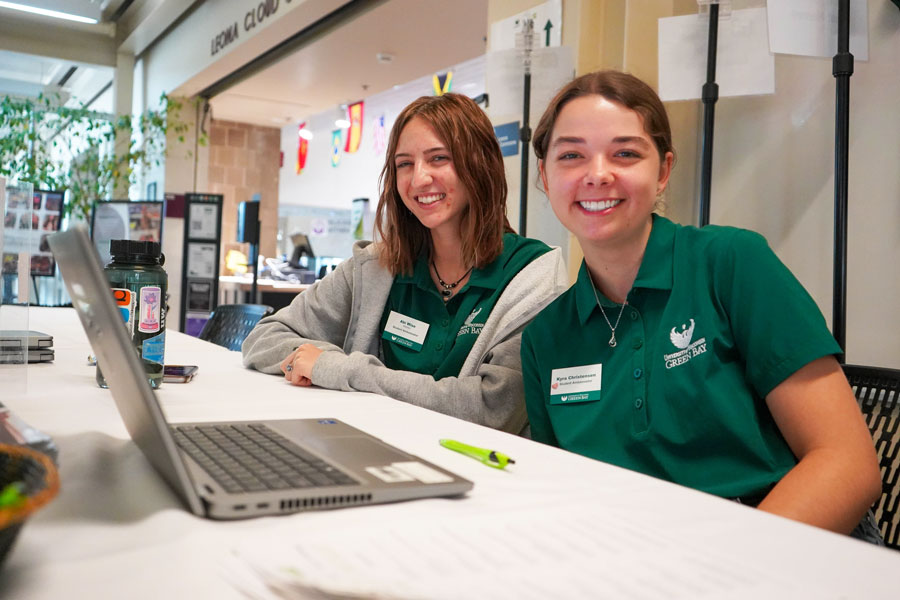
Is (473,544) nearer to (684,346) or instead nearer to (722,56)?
(684,346)

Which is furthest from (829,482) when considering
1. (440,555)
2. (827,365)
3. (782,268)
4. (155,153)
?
(155,153)

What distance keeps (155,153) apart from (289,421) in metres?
7.45

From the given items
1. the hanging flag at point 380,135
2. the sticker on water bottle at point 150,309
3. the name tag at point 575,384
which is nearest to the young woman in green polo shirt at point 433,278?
the name tag at point 575,384

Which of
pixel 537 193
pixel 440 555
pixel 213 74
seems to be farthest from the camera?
pixel 213 74

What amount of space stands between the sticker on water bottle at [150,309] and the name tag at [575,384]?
0.68 metres

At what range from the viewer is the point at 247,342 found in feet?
5.67

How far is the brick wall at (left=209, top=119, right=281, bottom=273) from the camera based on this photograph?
9.15m

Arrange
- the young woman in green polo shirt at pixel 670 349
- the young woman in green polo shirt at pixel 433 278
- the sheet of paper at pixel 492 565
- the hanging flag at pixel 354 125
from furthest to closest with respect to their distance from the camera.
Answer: the hanging flag at pixel 354 125, the young woman in green polo shirt at pixel 433 278, the young woman in green polo shirt at pixel 670 349, the sheet of paper at pixel 492 565

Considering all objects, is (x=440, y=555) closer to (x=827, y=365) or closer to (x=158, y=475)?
(x=158, y=475)

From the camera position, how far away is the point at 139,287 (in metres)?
1.19

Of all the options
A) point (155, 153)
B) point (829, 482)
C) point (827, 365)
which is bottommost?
point (829, 482)

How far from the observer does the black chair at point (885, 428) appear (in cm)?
110

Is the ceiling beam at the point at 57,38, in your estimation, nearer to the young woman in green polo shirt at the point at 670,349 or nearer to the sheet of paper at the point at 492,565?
the young woman in green polo shirt at the point at 670,349

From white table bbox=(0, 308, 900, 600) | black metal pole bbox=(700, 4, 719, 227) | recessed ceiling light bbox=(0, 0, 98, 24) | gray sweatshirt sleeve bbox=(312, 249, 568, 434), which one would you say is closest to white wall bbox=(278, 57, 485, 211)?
recessed ceiling light bbox=(0, 0, 98, 24)
